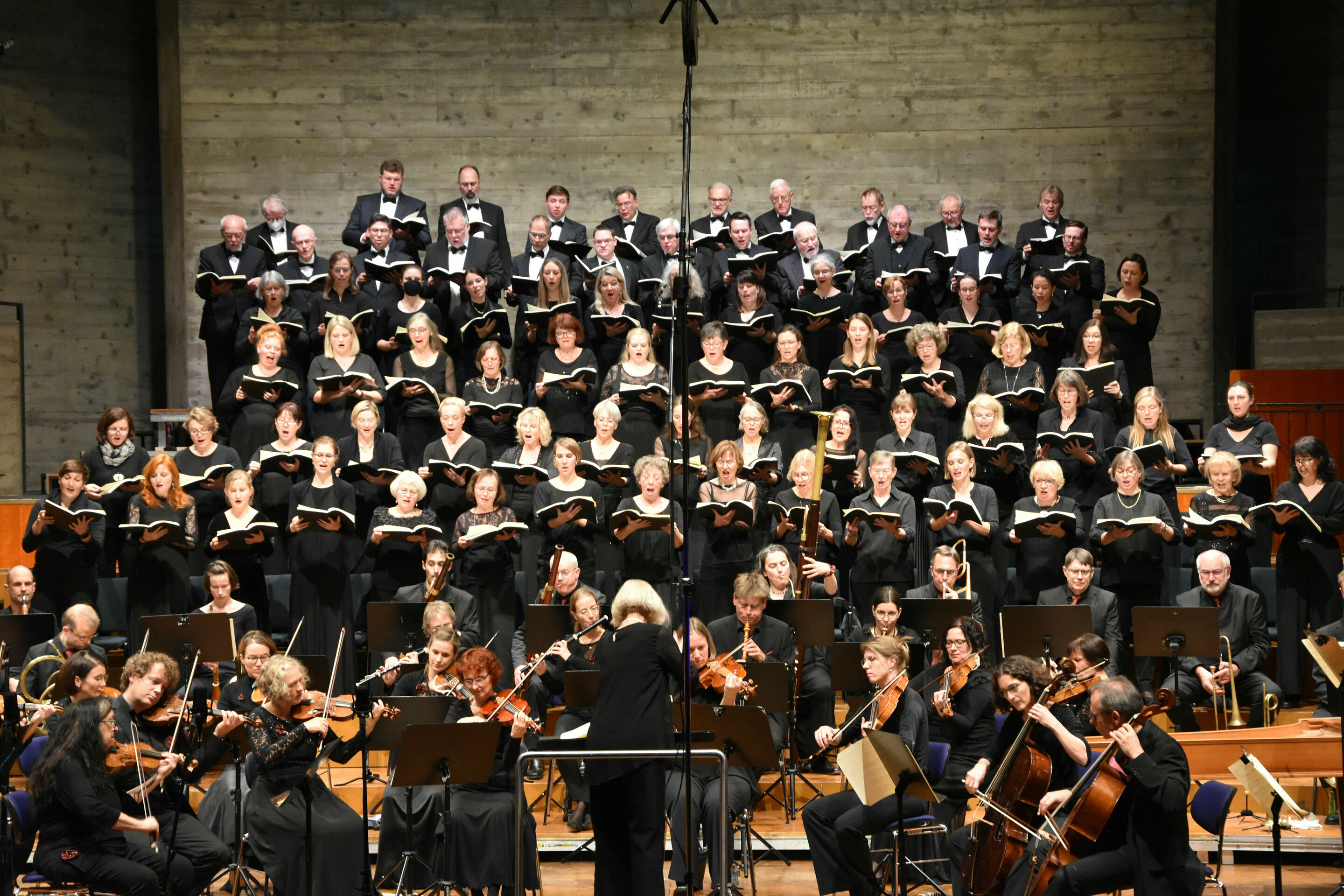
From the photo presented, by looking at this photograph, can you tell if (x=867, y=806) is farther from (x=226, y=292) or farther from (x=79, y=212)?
(x=79, y=212)

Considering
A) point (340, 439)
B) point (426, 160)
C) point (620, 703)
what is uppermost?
point (426, 160)

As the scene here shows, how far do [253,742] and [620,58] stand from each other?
8.38 meters

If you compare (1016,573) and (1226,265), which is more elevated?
(1226,265)

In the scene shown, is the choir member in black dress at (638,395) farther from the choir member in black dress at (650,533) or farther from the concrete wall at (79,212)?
the concrete wall at (79,212)

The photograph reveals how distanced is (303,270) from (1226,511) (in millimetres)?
6324

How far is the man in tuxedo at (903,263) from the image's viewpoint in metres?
10.0

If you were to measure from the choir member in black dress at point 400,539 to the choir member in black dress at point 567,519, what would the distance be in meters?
0.58

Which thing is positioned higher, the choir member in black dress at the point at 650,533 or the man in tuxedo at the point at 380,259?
the man in tuxedo at the point at 380,259

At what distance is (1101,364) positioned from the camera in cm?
906

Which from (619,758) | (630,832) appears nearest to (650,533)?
(630,832)

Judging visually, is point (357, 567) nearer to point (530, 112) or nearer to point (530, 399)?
point (530, 399)

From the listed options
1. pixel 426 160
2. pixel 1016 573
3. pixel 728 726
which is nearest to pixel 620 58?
pixel 426 160

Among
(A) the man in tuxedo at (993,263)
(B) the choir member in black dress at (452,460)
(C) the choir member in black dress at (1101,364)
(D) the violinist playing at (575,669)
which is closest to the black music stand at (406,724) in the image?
(D) the violinist playing at (575,669)

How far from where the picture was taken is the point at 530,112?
42.0 feet
